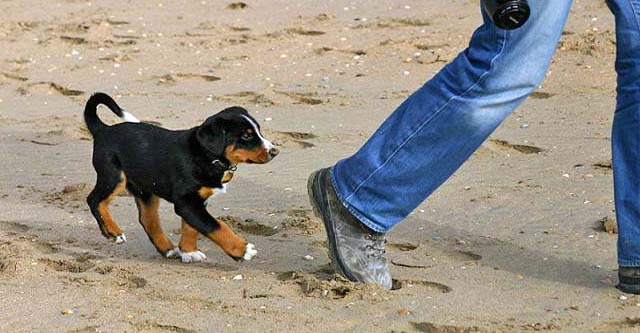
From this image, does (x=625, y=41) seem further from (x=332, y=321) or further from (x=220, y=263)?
(x=220, y=263)

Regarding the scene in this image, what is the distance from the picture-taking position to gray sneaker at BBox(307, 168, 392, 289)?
15.4ft

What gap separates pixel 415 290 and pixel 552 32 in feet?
3.79

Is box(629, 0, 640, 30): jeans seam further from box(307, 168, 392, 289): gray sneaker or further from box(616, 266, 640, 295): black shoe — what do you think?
box(307, 168, 392, 289): gray sneaker

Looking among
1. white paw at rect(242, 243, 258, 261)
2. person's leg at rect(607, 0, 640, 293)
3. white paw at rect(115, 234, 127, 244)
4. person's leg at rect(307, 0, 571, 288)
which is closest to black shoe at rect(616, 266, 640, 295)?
person's leg at rect(607, 0, 640, 293)

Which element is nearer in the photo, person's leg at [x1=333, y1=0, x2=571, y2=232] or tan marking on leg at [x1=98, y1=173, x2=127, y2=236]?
person's leg at [x1=333, y1=0, x2=571, y2=232]

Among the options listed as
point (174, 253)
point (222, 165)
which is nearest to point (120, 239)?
point (174, 253)

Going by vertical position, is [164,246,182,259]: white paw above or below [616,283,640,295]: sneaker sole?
below

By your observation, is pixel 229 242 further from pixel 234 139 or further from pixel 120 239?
pixel 120 239

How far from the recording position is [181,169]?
5.31 meters

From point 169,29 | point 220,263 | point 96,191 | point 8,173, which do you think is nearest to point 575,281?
point 220,263

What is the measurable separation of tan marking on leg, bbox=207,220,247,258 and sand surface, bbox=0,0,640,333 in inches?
4.2

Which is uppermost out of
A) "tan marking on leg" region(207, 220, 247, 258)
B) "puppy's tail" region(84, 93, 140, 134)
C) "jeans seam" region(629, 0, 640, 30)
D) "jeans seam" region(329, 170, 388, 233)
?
"jeans seam" region(629, 0, 640, 30)

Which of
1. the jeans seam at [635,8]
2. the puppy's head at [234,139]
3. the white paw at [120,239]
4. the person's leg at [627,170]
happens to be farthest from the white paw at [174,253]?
the jeans seam at [635,8]

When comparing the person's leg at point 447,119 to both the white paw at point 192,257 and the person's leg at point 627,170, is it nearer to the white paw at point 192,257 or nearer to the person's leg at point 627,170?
the person's leg at point 627,170
